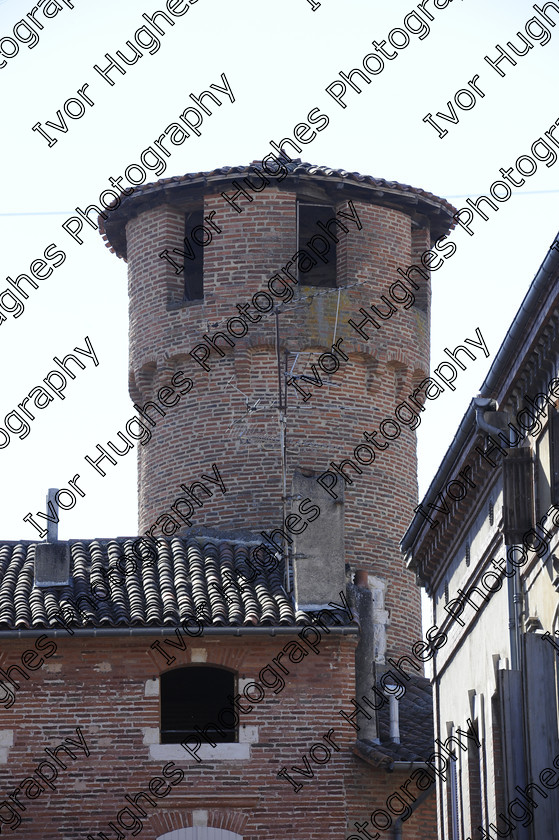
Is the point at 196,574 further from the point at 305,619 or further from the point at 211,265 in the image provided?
the point at 211,265

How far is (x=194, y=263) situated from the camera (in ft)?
96.5

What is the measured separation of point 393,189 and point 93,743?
10.9 m

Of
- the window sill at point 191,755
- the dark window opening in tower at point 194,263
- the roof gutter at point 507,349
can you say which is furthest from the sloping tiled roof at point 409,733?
the dark window opening in tower at point 194,263

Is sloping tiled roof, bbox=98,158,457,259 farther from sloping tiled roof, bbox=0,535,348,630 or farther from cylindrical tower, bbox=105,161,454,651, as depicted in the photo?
sloping tiled roof, bbox=0,535,348,630

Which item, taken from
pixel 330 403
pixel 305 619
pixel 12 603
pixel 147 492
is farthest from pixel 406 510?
pixel 12 603

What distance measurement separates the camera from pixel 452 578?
19750 millimetres

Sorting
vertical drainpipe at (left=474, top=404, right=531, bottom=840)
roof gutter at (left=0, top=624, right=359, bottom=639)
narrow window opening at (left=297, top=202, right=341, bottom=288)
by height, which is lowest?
vertical drainpipe at (left=474, top=404, right=531, bottom=840)

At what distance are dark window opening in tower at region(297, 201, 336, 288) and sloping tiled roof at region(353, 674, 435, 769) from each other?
6.93 meters

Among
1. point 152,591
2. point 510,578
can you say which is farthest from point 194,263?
point 510,578

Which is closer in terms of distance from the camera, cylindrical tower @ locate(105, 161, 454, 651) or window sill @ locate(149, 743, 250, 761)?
window sill @ locate(149, 743, 250, 761)

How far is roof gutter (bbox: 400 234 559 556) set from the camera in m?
12.9

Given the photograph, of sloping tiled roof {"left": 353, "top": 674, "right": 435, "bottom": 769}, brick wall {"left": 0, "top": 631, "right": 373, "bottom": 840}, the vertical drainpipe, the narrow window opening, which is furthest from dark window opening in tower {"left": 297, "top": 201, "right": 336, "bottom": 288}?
the vertical drainpipe

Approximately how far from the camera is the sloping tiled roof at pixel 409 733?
874 inches

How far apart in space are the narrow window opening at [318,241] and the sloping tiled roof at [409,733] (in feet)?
22.8
